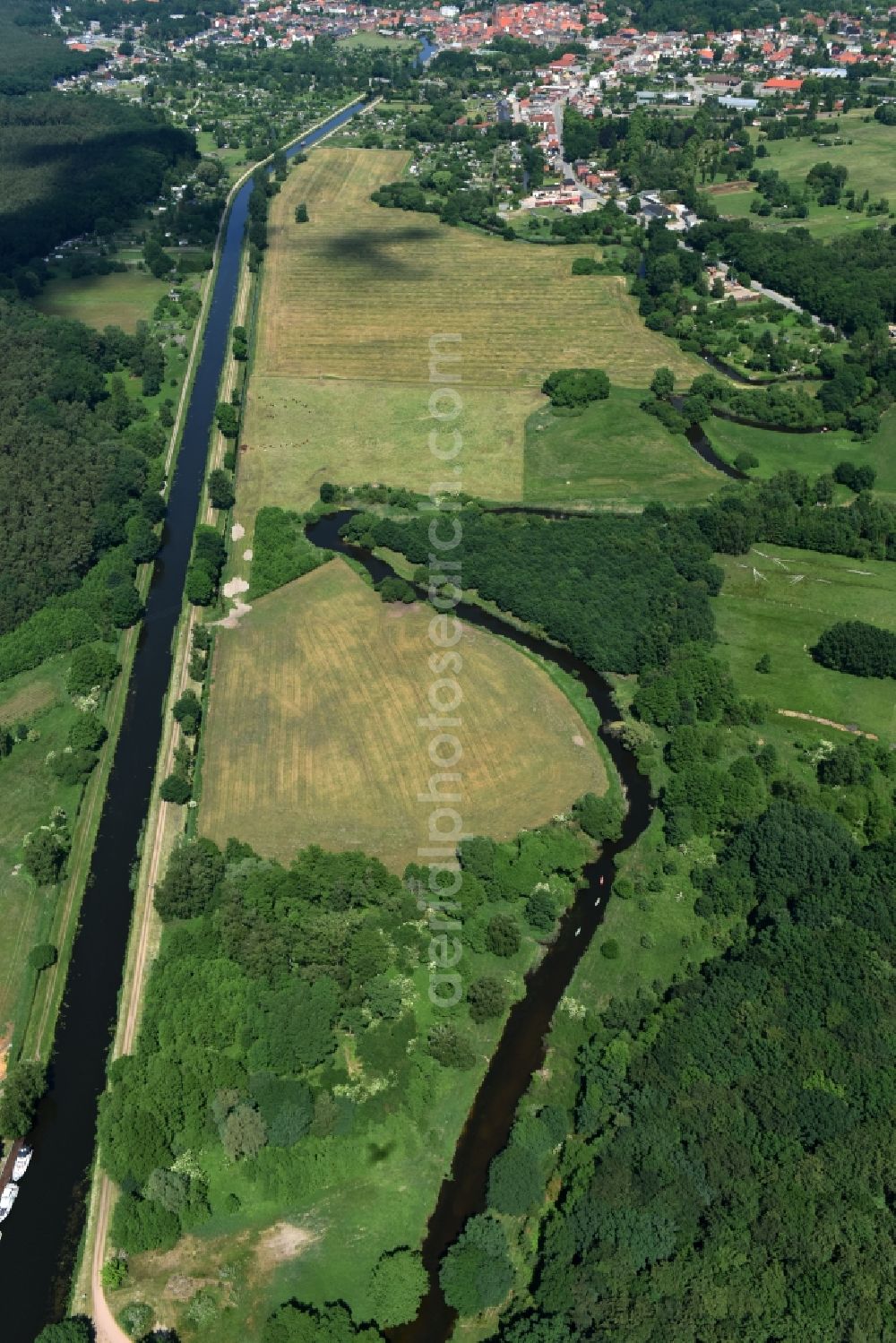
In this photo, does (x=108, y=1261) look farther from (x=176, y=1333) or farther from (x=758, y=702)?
(x=758, y=702)

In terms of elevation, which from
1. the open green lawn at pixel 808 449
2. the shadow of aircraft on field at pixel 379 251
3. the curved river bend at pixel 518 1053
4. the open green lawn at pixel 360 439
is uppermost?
the shadow of aircraft on field at pixel 379 251

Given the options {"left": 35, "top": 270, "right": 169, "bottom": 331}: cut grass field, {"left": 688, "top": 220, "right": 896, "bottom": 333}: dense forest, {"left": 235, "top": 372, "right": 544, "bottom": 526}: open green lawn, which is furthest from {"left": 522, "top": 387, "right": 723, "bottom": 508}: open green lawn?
{"left": 35, "top": 270, "right": 169, "bottom": 331}: cut grass field

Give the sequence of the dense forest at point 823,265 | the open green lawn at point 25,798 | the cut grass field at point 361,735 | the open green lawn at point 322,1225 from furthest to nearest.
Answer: the dense forest at point 823,265 → the cut grass field at point 361,735 → the open green lawn at point 25,798 → the open green lawn at point 322,1225

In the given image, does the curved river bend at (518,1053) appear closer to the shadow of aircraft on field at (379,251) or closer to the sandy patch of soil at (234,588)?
the sandy patch of soil at (234,588)

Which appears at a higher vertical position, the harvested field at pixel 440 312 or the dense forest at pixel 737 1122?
the harvested field at pixel 440 312

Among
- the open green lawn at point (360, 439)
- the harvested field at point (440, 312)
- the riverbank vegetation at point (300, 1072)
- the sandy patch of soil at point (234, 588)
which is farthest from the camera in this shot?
the harvested field at point (440, 312)

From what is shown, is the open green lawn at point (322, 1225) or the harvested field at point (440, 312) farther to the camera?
the harvested field at point (440, 312)

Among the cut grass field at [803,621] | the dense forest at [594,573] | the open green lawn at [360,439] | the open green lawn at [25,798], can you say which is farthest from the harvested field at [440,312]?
the open green lawn at [25,798]

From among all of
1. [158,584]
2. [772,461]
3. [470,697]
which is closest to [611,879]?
[470,697]
